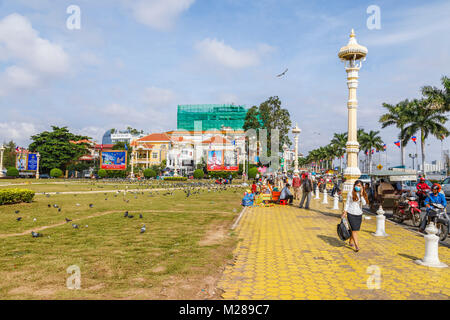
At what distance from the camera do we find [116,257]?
618cm

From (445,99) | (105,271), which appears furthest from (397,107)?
(105,271)

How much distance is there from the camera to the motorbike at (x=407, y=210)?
10.7m

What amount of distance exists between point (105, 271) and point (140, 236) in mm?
2960

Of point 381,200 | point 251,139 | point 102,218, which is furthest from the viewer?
point 251,139

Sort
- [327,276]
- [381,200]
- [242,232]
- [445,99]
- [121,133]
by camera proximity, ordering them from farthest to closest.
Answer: [121,133] < [445,99] < [381,200] < [242,232] < [327,276]

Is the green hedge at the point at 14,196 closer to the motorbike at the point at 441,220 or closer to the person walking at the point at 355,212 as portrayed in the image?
the person walking at the point at 355,212

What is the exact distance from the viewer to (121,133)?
381 feet

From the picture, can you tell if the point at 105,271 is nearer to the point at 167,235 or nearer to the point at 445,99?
the point at 167,235

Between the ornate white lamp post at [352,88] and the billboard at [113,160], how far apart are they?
5436cm

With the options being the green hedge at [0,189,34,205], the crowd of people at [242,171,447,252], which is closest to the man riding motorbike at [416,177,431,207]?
the crowd of people at [242,171,447,252]

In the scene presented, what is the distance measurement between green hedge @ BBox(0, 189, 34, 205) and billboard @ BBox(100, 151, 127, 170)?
150ft

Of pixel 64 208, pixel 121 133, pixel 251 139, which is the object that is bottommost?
pixel 64 208

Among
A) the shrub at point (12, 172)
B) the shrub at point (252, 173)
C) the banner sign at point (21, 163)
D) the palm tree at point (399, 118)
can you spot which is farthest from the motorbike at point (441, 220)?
the banner sign at point (21, 163)

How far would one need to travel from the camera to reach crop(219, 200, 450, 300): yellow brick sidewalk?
4531 millimetres
